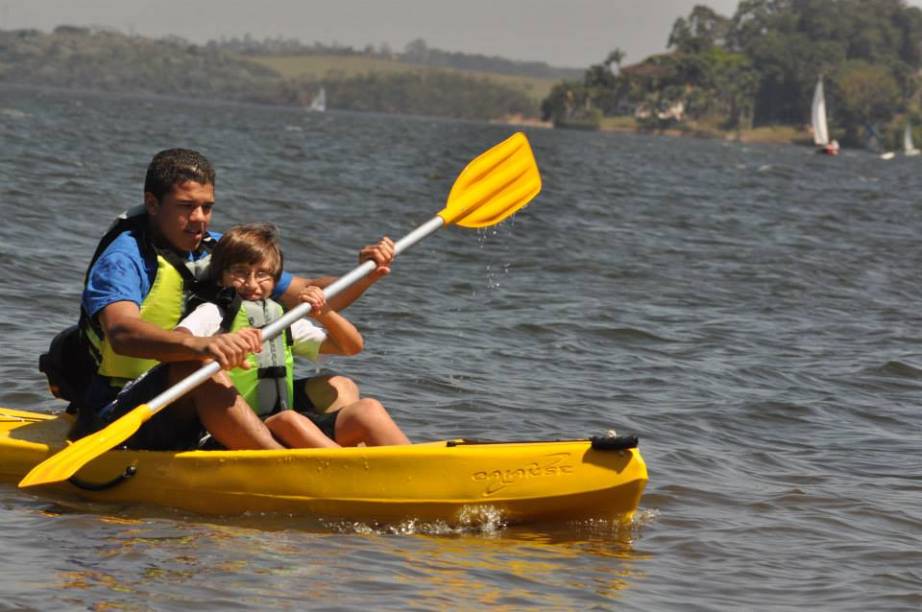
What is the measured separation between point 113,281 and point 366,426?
3.32 ft

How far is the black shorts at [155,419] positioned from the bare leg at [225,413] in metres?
0.07

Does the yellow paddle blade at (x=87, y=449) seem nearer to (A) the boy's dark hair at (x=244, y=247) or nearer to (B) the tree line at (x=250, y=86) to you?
(A) the boy's dark hair at (x=244, y=247)

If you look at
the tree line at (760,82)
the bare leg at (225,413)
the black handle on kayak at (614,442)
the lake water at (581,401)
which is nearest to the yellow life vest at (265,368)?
the bare leg at (225,413)

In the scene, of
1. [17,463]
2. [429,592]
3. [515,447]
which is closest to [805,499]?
[515,447]

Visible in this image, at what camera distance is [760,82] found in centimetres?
15288

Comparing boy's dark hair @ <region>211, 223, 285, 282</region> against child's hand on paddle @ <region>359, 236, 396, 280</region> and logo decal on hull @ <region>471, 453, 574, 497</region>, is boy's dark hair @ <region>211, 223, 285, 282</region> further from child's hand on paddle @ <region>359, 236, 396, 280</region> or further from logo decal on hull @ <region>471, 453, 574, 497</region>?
logo decal on hull @ <region>471, 453, 574, 497</region>

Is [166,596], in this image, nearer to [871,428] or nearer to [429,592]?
[429,592]

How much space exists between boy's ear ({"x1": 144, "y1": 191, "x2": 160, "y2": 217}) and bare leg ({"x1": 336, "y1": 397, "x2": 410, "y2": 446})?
963 millimetres

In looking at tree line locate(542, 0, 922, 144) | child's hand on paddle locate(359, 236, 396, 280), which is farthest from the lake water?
tree line locate(542, 0, 922, 144)

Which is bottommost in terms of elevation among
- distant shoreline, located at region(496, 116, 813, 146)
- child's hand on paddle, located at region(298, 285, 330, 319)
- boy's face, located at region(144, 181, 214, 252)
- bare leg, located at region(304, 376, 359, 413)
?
distant shoreline, located at region(496, 116, 813, 146)

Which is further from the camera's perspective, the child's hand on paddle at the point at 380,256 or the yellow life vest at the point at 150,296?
the child's hand on paddle at the point at 380,256

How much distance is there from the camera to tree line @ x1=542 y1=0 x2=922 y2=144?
140875 millimetres

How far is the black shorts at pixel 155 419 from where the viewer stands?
207 inches

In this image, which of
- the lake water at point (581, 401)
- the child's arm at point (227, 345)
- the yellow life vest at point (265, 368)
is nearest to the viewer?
the lake water at point (581, 401)
